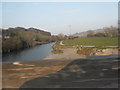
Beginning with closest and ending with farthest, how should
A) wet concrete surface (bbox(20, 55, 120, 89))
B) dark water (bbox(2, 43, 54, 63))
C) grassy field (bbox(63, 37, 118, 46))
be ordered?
wet concrete surface (bbox(20, 55, 120, 89))
dark water (bbox(2, 43, 54, 63))
grassy field (bbox(63, 37, 118, 46))

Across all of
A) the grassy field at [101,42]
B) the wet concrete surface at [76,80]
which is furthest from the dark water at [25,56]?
the wet concrete surface at [76,80]

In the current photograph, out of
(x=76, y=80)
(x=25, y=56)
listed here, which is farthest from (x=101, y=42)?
(x=76, y=80)

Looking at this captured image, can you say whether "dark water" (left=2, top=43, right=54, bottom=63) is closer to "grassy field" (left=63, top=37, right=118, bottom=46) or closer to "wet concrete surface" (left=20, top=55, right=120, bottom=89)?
"grassy field" (left=63, top=37, right=118, bottom=46)

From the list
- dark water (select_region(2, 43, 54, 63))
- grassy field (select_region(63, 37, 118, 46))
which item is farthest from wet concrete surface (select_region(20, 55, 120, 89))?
grassy field (select_region(63, 37, 118, 46))

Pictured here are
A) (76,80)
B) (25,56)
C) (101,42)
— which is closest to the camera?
(76,80)

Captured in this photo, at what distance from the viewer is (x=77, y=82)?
115 inches

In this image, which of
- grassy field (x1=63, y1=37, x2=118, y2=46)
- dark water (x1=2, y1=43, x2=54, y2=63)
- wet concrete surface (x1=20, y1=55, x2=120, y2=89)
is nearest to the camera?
wet concrete surface (x1=20, y1=55, x2=120, y2=89)

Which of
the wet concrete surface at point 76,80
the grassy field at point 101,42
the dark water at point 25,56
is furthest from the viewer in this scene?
the grassy field at point 101,42

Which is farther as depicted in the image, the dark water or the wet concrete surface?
the dark water

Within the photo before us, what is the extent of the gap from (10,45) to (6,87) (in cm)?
2792

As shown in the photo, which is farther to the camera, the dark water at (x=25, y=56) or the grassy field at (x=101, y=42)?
the grassy field at (x=101, y=42)

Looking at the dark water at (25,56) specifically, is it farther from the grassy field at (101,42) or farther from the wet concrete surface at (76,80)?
the wet concrete surface at (76,80)

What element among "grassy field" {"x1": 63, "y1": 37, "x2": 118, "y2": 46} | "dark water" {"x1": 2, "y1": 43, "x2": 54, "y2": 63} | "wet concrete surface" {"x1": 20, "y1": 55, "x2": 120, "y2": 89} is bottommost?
"dark water" {"x1": 2, "y1": 43, "x2": 54, "y2": 63}

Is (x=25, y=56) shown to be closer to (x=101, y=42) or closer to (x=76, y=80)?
(x=101, y=42)
